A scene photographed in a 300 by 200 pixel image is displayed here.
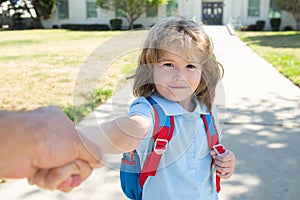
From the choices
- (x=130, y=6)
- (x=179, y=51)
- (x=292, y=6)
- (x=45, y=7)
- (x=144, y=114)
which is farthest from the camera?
(x=45, y=7)

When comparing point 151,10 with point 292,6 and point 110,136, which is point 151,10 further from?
point 110,136

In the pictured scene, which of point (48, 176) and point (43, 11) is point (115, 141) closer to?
point (48, 176)

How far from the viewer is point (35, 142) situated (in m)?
0.53

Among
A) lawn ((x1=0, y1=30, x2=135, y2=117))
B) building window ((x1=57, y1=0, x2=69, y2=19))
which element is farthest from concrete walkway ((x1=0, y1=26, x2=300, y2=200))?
building window ((x1=57, y1=0, x2=69, y2=19))

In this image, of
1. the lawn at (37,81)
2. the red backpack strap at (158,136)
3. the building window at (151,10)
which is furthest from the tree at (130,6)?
the red backpack strap at (158,136)

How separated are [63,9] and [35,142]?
3366 cm

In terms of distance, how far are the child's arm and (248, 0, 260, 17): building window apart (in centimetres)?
2966

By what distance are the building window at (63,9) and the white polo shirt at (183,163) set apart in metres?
32.5

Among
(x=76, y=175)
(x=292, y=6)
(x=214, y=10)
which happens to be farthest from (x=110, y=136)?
(x=214, y=10)

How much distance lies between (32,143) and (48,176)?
2.6 inches

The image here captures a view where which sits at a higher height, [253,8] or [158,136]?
[253,8]

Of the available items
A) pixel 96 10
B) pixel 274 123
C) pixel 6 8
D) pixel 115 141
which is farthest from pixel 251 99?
pixel 6 8

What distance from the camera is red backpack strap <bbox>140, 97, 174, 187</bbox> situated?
1371 millimetres

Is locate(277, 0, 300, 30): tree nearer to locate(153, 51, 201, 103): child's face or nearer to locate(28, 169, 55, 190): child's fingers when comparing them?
locate(153, 51, 201, 103): child's face
